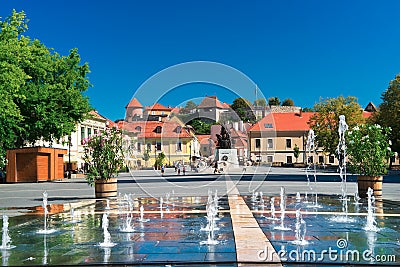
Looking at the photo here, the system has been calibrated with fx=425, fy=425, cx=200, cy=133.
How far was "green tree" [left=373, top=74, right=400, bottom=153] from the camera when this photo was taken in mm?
45031

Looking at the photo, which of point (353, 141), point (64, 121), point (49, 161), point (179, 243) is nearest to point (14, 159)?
point (49, 161)

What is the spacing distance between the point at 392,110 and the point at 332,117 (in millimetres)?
9382

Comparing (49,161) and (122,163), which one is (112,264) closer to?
(122,163)

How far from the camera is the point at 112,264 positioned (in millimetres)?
5547

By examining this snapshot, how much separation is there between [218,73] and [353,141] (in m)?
6.44

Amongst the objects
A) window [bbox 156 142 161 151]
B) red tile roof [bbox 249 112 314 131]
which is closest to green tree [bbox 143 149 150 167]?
window [bbox 156 142 161 151]

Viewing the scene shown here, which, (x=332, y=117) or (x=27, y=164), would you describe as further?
(x=332, y=117)

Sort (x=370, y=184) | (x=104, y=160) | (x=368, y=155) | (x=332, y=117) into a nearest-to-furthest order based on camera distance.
A: 1. (x=368, y=155)
2. (x=370, y=184)
3. (x=104, y=160)
4. (x=332, y=117)

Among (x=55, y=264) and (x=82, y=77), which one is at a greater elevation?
(x=82, y=77)

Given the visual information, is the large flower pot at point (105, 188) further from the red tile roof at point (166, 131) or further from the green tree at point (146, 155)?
the green tree at point (146, 155)

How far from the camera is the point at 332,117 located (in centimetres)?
5409

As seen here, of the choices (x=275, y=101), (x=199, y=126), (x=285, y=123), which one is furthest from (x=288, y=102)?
(x=199, y=126)

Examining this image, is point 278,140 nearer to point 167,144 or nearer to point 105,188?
point 167,144

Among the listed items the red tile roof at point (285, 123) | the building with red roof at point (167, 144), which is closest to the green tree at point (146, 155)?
the building with red roof at point (167, 144)
